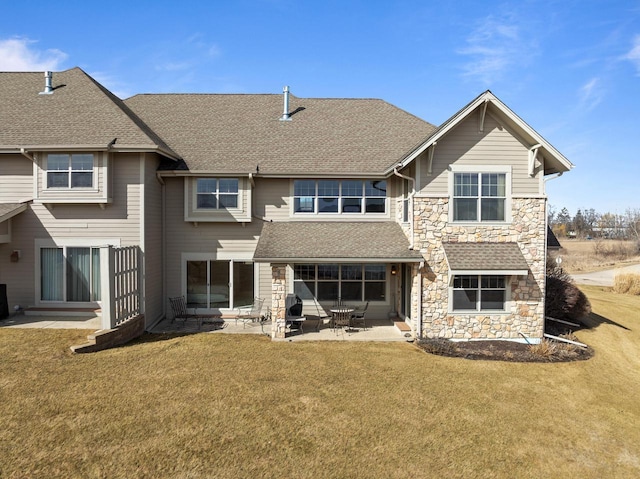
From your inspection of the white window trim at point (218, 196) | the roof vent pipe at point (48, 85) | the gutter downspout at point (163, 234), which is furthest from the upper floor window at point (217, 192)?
the roof vent pipe at point (48, 85)

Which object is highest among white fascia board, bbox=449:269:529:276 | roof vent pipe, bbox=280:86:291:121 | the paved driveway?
roof vent pipe, bbox=280:86:291:121

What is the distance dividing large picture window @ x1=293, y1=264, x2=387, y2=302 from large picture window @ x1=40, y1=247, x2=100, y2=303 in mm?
7003

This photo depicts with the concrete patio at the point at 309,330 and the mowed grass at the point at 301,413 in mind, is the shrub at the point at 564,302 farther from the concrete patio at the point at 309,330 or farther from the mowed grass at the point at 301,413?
the concrete patio at the point at 309,330

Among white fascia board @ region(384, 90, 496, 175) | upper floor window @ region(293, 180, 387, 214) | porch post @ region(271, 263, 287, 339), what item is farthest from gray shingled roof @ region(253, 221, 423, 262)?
white fascia board @ region(384, 90, 496, 175)

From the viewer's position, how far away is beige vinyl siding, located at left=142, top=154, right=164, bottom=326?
12.6m

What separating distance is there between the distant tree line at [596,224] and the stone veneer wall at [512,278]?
68009mm

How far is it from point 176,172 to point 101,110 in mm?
3629

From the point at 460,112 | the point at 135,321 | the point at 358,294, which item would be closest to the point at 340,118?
the point at 460,112

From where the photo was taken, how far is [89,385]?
8148mm

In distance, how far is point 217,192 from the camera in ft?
45.8

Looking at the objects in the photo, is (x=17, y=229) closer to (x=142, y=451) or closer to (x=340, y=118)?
(x=142, y=451)

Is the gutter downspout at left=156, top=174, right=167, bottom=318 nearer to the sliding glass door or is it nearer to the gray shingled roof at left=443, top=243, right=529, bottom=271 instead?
the sliding glass door

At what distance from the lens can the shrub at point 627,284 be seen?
23.5m

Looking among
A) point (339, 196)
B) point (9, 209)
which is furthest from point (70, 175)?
point (339, 196)
